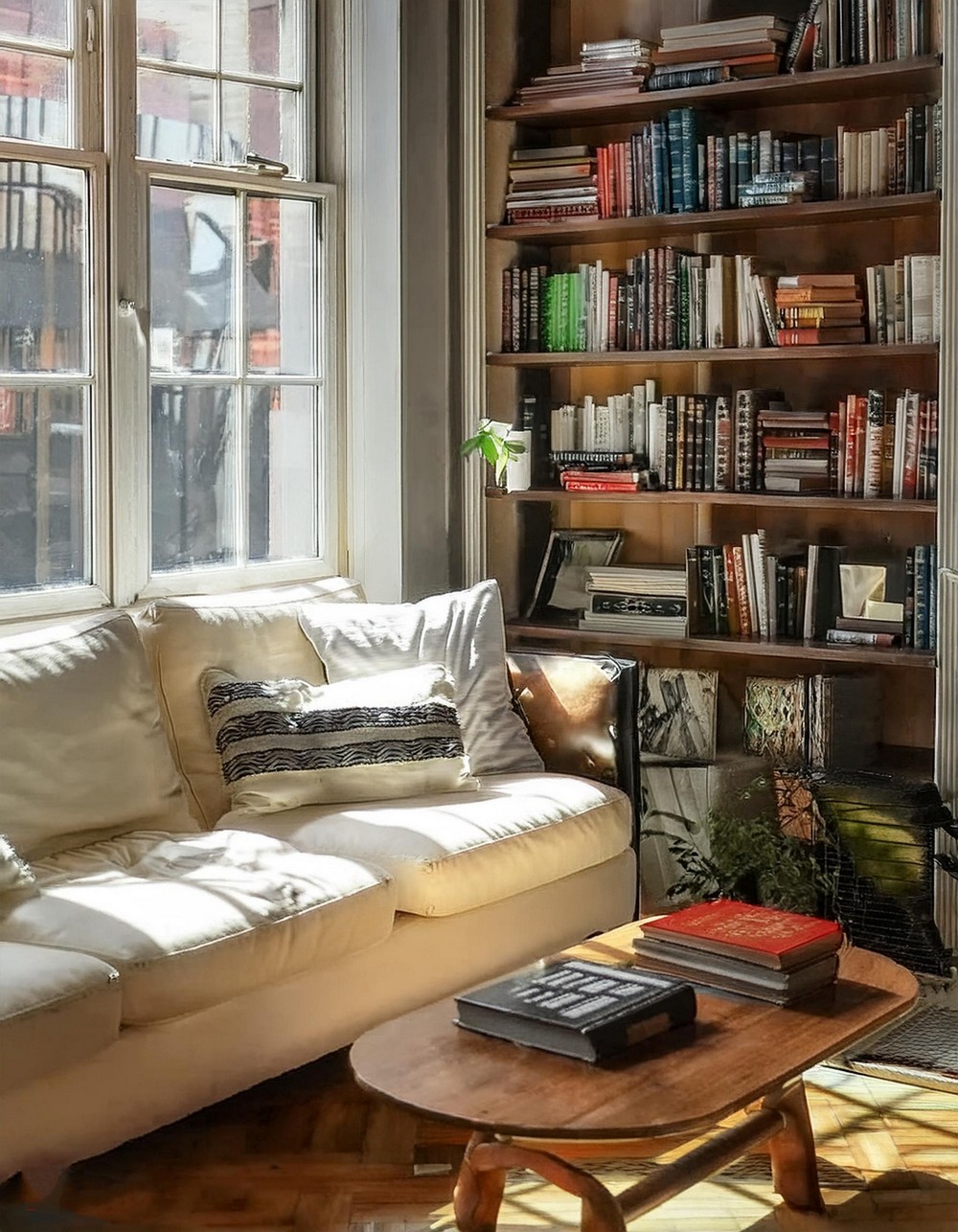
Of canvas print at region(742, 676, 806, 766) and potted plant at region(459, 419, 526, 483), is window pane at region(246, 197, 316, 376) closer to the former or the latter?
potted plant at region(459, 419, 526, 483)

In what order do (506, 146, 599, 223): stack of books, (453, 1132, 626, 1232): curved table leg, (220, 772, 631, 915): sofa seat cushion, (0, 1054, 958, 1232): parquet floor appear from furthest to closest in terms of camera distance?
(506, 146, 599, 223): stack of books < (220, 772, 631, 915): sofa seat cushion < (0, 1054, 958, 1232): parquet floor < (453, 1132, 626, 1232): curved table leg

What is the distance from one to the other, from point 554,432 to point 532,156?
0.76 meters

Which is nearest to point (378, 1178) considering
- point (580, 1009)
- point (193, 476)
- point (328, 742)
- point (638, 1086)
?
point (580, 1009)

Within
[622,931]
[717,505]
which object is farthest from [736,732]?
[622,931]

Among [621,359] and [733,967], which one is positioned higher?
[621,359]

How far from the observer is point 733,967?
269 cm

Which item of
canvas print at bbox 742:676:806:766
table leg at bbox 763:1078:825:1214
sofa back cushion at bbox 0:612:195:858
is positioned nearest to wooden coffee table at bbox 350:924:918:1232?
table leg at bbox 763:1078:825:1214

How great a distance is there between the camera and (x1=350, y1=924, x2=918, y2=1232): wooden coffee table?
221 centimetres

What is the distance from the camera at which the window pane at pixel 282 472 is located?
4.51m

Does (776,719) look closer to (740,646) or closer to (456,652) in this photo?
(740,646)

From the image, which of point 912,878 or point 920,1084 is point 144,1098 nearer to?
point 920,1084

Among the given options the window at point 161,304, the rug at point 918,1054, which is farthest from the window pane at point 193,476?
the rug at point 918,1054

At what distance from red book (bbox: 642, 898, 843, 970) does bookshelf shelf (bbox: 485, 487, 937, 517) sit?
1549 mm

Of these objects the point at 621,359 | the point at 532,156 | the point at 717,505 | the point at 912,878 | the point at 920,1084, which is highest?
the point at 532,156
